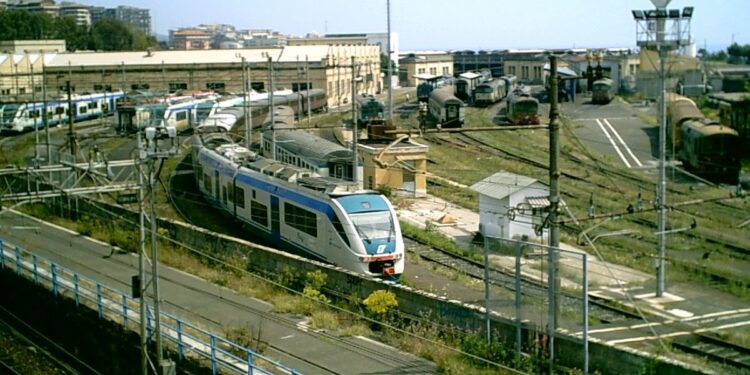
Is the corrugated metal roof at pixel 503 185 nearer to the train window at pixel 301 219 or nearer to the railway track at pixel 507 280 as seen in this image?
the railway track at pixel 507 280

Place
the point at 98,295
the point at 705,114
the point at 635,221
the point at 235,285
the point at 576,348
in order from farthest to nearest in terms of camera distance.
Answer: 1. the point at 705,114
2. the point at 635,221
3. the point at 235,285
4. the point at 98,295
5. the point at 576,348

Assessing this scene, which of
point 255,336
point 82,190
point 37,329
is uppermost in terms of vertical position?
point 82,190

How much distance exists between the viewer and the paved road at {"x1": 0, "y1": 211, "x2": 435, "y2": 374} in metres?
12.3

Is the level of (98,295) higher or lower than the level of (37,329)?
higher

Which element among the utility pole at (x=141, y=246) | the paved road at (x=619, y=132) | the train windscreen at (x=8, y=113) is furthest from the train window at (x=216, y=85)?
the utility pole at (x=141, y=246)

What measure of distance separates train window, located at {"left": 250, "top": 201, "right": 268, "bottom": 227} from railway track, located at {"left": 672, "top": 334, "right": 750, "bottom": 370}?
379 inches

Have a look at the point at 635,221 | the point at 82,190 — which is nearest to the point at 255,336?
the point at 82,190

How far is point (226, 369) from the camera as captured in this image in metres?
12.1

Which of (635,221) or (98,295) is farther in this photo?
(635,221)

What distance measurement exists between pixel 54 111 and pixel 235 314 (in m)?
28.5

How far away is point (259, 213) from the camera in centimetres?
1997

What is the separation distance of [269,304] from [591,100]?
3241cm

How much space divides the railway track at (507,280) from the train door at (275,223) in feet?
9.38

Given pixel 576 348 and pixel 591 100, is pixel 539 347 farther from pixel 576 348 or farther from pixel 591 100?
pixel 591 100
